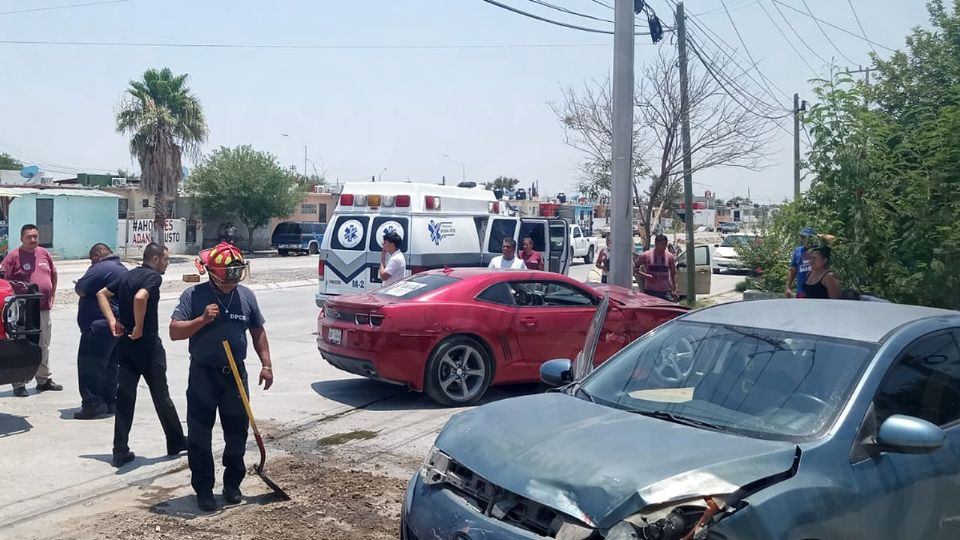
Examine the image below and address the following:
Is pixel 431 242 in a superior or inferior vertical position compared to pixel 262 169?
inferior

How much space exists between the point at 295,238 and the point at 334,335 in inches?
1446

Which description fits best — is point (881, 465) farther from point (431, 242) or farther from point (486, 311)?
point (431, 242)

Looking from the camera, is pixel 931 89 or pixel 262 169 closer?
pixel 931 89

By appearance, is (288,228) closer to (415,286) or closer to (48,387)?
(48,387)

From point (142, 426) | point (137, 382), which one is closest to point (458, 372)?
point (142, 426)

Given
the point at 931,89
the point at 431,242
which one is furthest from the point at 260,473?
the point at 931,89

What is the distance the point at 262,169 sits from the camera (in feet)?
155

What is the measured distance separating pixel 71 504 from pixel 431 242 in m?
9.27

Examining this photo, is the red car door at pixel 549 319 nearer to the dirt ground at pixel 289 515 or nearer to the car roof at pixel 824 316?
the dirt ground at pixel 289 515

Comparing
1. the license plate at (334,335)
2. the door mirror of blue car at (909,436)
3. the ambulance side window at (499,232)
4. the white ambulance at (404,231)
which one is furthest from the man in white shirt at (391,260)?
the door mirror of blue car at (909,436)

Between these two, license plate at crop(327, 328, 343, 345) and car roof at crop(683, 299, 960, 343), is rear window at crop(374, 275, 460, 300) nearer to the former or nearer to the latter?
license plate at crop(327, 328, 343, 345)

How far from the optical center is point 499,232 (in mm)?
16750

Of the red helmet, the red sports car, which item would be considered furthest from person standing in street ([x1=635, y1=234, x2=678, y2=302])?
the red helmet

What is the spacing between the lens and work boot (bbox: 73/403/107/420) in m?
8.92
